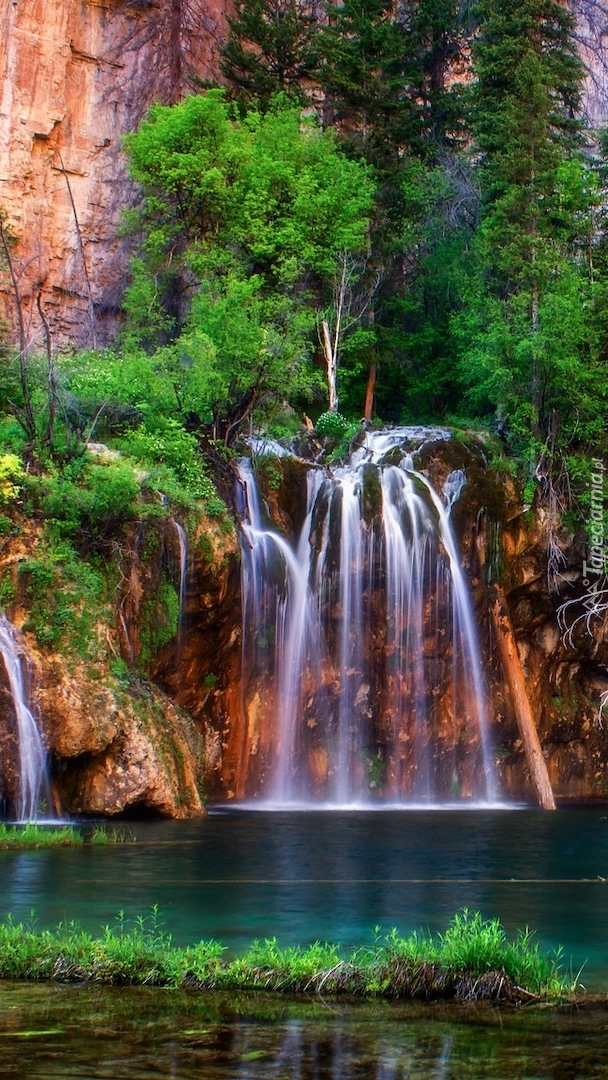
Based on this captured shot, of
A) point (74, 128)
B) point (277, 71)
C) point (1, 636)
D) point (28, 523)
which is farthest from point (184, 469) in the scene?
point (277, 71)

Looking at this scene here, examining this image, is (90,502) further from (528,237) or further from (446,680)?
(528,237)

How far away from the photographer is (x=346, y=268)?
33125 millimetres

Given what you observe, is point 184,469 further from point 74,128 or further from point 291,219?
point 74,128

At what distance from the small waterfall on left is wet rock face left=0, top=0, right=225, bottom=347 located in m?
16.9

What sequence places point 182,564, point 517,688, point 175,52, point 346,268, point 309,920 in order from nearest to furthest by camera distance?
point 309,920
point 182,564
point 517,688
point 346,268
point 175,52

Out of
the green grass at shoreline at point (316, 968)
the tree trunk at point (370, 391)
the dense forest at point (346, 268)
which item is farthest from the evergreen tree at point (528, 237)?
the green grass at shoreline at point (316, 968)

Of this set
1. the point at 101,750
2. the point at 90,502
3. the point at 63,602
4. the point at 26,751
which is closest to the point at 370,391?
the point at 90,502

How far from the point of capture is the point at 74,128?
35812 mm

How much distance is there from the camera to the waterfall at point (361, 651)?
952 inches

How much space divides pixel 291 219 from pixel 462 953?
90.2 feet

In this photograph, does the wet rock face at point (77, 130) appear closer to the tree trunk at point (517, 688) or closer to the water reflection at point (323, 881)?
the tree trunk at point (517, 688)

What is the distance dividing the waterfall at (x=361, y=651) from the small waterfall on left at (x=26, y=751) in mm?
6477

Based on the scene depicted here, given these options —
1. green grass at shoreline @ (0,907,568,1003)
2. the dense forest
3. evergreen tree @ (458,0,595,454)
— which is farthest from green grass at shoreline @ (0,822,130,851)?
evergreen tree @ (458,0,595,454)

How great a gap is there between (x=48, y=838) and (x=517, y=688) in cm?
1386
